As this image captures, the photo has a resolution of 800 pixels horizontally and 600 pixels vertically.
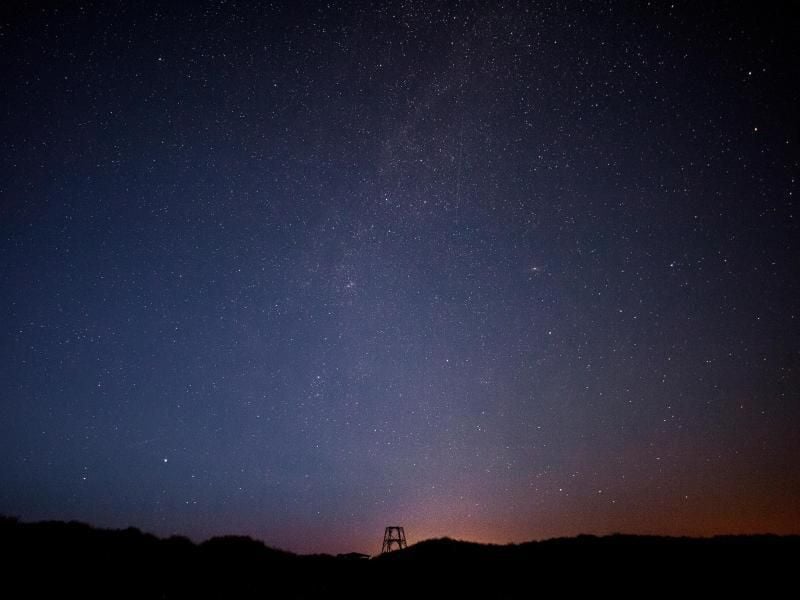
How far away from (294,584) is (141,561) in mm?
4105

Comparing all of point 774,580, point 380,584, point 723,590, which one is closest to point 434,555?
point 380,584

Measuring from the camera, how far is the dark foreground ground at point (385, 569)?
1061 cm

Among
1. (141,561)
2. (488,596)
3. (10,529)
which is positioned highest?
(10,529)

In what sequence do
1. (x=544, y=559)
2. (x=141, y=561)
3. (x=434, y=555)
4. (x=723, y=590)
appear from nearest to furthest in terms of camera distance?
(x=723, y=590) → (x=141, y=561) → (x=544, y=559) → (x=434, y=555)

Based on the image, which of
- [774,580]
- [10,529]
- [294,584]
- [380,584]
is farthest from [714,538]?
[10,529]

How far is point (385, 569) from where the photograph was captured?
568 inches

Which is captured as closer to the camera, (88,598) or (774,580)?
(88,598)

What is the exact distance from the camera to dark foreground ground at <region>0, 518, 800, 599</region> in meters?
10.6

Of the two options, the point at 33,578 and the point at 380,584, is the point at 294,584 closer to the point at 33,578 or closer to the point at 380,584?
the point at 380,584

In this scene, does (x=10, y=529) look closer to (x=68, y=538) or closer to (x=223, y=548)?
(x=68, y=538)

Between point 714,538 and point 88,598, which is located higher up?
point 714,538

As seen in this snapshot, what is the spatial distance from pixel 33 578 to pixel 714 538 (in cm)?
2011

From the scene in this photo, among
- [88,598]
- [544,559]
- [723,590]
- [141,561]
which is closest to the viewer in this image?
[88,598]

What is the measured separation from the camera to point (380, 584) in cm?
1284
